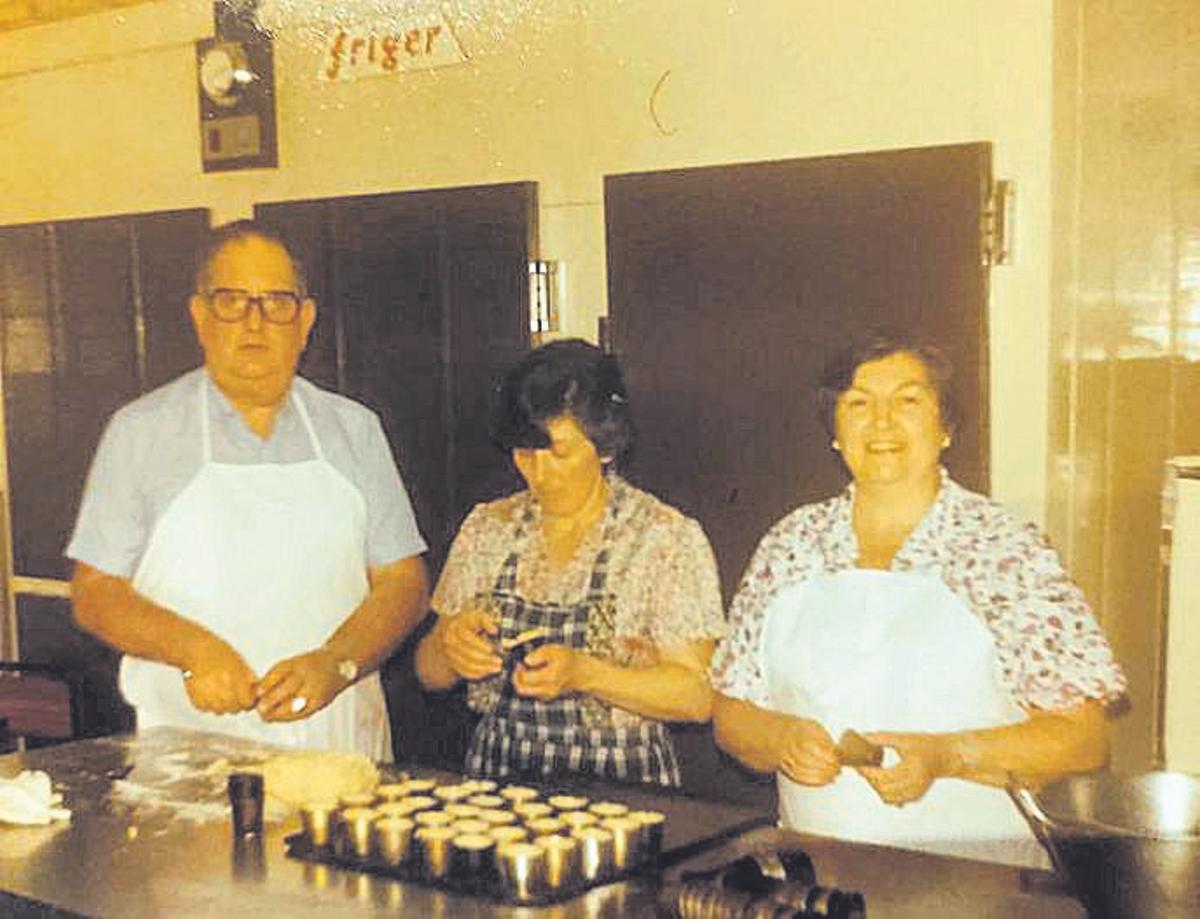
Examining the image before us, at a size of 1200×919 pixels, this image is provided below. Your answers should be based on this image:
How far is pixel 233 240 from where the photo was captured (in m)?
2.53

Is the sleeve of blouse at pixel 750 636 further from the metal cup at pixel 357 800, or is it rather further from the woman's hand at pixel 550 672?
the metal cup at pixel 357 800

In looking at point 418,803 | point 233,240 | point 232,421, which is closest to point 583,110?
point 233,240

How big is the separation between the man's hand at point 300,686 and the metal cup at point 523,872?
0.82 metres

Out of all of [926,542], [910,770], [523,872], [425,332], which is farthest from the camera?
[425,332]

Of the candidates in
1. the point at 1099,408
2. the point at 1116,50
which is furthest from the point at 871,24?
the point at 1099,408

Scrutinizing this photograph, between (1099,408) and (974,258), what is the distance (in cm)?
28

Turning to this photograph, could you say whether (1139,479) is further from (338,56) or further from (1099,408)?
(338,56)

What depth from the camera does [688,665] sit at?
196 cm

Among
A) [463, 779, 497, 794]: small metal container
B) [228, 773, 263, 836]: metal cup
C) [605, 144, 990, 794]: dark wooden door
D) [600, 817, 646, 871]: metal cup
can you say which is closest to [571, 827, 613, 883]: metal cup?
[600, 817, 646, 871]: metal cup

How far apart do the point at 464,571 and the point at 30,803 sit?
2.15 ft

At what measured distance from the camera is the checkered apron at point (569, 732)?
196 centimetres

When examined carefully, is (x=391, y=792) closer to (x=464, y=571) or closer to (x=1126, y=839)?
(x=464, y=571)

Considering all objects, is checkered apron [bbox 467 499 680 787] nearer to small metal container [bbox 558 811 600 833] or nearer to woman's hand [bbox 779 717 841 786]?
woman's hand [bbox 779 717 841 786]

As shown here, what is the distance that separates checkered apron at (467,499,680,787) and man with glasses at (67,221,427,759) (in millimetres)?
411
